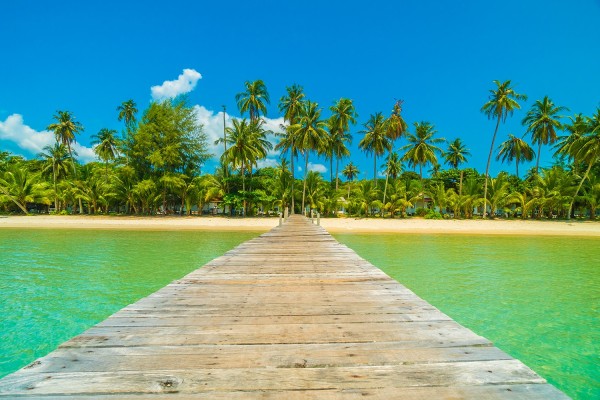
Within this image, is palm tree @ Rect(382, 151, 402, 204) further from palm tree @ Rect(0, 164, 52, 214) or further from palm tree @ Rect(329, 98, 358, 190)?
palm tree @ Rect(0, 164, 52, 214)

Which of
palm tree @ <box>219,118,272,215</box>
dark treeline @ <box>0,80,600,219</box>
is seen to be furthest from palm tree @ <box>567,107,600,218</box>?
palm tree @ <box>219,118,272,215</box>

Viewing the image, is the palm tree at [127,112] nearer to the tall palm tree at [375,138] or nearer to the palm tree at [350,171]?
the tall palm tree at [375,138]

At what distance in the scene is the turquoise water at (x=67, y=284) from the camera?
550 centimetres

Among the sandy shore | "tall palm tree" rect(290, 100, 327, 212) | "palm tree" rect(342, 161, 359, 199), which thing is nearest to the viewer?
the sandy shore

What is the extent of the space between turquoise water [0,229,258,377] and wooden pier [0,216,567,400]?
11.6 ft

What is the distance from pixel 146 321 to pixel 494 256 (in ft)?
48.1

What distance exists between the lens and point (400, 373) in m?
1.86

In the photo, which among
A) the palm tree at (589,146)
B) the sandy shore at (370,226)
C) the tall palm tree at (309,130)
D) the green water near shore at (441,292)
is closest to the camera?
the green water near shore at (441,292)

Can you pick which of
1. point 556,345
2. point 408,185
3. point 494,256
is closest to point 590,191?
point 408,185

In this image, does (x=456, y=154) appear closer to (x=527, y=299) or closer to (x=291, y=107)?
(x=291, y=107)

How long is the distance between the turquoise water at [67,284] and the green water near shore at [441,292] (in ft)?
0.08

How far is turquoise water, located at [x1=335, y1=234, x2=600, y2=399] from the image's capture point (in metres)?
4.74

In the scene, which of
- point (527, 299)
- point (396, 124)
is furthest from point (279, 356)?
point (396, 124)

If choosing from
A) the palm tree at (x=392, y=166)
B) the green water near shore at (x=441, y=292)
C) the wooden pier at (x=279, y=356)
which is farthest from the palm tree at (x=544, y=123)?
the wooden pier at (x=279, y=356)
